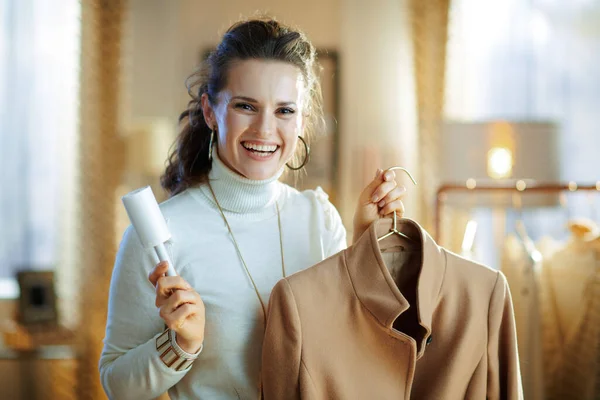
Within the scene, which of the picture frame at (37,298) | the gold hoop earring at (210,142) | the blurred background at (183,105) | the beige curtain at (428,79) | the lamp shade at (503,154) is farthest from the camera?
the beige curtain at (428,79)

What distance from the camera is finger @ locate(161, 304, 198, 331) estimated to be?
1.24 metres

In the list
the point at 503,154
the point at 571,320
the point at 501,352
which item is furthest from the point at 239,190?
the point at 503,154

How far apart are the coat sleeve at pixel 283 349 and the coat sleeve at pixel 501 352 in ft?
1.32

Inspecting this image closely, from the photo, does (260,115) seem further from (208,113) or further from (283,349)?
(283,349)

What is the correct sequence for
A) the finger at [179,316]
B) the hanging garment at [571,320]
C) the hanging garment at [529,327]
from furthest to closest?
the hanging garment at [571,320], the hanging garment at [529,327], the finger at [179,316]

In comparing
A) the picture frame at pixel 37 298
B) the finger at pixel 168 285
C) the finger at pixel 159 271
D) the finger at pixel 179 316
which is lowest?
the picture frame at pixel 37 298

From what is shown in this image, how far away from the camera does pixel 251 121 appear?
4.72ft

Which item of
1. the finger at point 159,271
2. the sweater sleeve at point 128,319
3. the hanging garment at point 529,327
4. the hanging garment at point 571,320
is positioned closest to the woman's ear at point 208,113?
the sweater sleeve at point 128,319

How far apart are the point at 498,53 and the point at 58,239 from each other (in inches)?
129

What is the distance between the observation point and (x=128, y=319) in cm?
143

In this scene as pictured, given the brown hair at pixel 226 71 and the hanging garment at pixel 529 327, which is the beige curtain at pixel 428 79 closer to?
the hanging garment at pixel 529 327

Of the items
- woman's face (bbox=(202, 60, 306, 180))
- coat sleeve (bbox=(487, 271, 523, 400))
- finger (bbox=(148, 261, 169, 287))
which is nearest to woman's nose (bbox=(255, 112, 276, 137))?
woman's face (bbox=(202, 60, 306, 180))

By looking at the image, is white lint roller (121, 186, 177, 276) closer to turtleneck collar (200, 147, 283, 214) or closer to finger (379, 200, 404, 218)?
turtleneck collar (200, 147, 283, 214)

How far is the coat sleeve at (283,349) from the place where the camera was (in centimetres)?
134
